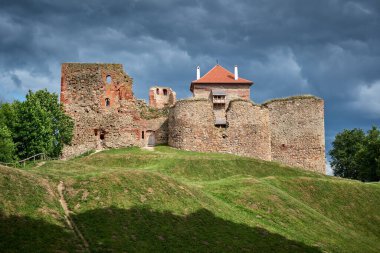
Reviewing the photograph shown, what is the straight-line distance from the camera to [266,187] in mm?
34594

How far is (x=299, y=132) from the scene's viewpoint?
5500 cm

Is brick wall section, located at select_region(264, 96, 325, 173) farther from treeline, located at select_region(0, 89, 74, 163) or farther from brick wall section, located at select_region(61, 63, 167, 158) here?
treeline, located at select_region(0, 89, 74, 163)

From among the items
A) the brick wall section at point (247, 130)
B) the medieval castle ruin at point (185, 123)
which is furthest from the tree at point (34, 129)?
the brick wall section at point (247, 130)

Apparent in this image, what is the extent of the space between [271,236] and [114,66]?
31.8 m

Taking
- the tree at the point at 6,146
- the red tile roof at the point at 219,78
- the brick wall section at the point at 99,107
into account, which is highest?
the red tile roof at the point at 219,78

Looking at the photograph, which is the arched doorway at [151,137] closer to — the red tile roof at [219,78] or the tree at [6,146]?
the red tile roof at [219,78]

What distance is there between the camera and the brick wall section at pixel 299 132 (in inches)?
2151

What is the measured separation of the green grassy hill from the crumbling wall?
27697mm

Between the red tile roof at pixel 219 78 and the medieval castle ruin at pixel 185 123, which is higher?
the red tile roof at pixel 219 78

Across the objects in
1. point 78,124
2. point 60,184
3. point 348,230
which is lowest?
point 348,230

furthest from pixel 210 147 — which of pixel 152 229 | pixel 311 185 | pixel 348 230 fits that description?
pixel 152 229

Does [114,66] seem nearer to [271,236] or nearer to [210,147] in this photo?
[210,147]

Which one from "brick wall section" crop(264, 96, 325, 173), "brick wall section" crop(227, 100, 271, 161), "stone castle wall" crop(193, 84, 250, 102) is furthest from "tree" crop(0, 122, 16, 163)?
"stone castle wall" crop(193, 84, 250, 102)

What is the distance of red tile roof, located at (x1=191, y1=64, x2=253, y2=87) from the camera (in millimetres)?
65750
